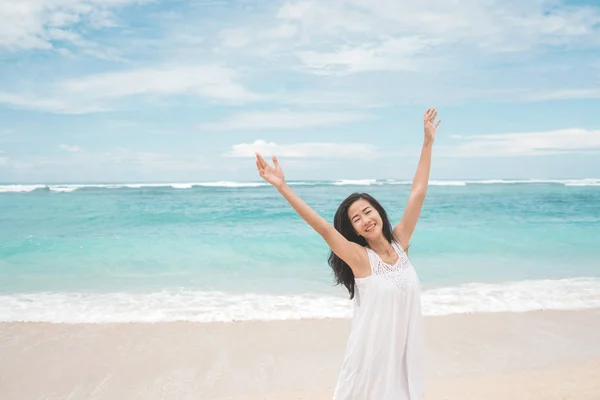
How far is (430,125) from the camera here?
3.45 meters

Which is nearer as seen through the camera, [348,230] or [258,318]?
[348,230]

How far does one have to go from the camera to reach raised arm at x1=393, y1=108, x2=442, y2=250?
305cm

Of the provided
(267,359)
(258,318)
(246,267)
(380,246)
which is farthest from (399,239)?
(246,267)

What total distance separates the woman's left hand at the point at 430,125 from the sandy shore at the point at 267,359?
254 cm

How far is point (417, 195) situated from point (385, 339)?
93 cm

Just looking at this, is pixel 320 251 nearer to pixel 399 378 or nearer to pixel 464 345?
pixel 464 345

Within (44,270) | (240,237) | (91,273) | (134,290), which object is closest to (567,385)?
(134,290)

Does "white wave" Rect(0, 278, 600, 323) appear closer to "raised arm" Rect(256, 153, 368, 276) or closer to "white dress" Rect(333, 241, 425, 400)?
"white dress" Rect(333, 241, 425, 400)

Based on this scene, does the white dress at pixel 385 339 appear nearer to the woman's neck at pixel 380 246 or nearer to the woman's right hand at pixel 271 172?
A: the woman's neck at pixel 380 246

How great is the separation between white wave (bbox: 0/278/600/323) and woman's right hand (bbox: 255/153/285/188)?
4.74m

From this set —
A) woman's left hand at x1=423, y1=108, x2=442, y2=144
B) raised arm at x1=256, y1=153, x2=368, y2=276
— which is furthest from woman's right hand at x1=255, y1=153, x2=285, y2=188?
woman's left hand at x1=423, y1=108, x2=442, y2=144

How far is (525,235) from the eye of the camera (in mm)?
16938

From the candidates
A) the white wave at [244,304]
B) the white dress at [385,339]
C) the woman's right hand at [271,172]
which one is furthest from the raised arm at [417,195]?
the white wave at [244,304]

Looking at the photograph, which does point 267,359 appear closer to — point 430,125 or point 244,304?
point 244,304
